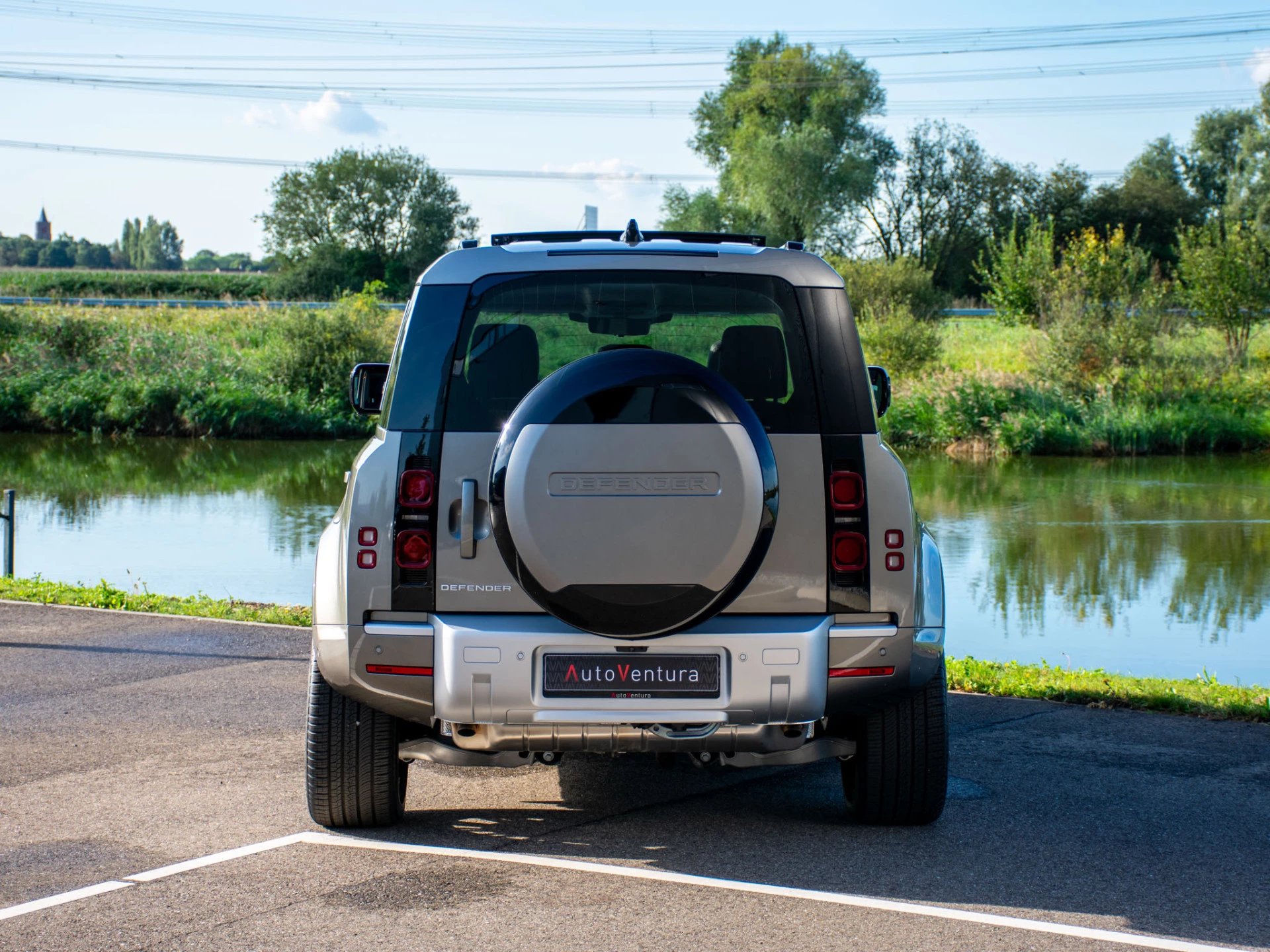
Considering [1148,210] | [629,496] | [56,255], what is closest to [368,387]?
[629,496]

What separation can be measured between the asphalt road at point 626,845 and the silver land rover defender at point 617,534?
1.23ft

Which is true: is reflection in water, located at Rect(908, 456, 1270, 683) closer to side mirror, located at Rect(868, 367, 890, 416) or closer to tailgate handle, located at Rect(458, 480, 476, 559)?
side mirror, located at Rect(868, 367, 890, 416)

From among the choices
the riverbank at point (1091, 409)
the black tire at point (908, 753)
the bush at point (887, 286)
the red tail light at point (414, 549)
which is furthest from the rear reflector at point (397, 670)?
the bush at point (887, 286)

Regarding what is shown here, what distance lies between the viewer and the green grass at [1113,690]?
7055 mm

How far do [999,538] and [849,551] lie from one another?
1390 centimetres

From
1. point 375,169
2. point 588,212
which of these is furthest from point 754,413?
point 375,169

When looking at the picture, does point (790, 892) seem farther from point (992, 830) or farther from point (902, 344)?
point (902, 344)

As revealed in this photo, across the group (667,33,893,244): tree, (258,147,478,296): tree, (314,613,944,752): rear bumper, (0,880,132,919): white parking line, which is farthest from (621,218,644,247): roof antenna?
(258,147,478,296): tree

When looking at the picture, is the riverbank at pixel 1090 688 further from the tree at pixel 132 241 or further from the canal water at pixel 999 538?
the tree at pixel 132 241

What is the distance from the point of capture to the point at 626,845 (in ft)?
15.7

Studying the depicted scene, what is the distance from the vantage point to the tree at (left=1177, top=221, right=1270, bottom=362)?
3525 cm

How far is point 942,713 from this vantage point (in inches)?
194

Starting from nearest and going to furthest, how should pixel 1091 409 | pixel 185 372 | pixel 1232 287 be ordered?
→ 1. pixel 1091 409
2. pixel 1232 287
3. pixel 185 372

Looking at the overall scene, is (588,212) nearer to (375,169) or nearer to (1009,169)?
(1009,169)
